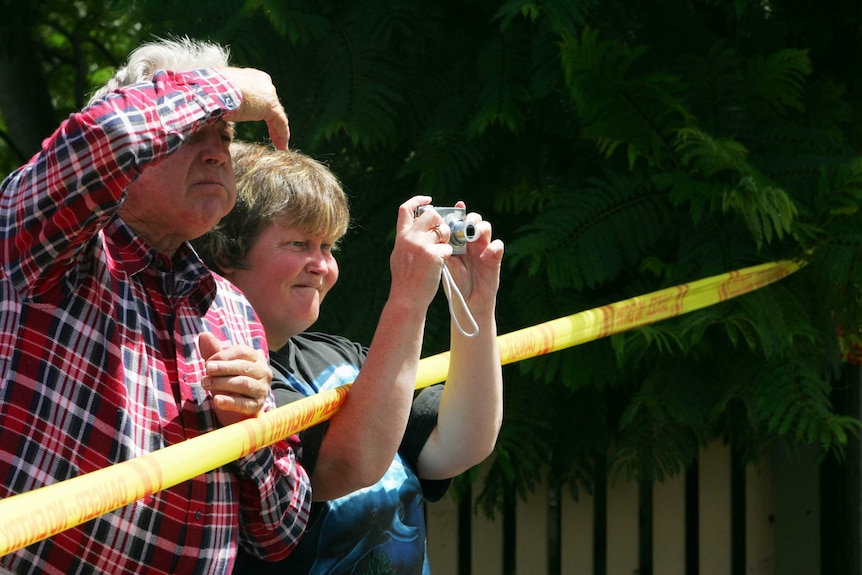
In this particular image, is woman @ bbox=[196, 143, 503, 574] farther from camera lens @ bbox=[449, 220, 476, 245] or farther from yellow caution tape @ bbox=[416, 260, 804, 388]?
yellow caution tape @ bbox=[416, 260, 804, 388]

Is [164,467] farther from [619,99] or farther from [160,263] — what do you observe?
[619,99]

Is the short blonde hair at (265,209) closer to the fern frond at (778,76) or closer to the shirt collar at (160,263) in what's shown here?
the shirt collar at (160,263)

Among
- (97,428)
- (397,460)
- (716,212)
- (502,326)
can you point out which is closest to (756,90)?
(716,212)

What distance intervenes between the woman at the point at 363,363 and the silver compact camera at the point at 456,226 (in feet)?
0.06

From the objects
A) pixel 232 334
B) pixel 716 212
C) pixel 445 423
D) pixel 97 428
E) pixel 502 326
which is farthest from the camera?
pixel 502 326

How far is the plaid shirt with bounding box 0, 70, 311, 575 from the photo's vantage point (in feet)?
4.83

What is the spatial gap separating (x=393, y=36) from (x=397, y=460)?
5.90ft

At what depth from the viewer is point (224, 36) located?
341cm

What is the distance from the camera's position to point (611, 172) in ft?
10.8

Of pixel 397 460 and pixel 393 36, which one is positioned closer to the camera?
pixel 397 460

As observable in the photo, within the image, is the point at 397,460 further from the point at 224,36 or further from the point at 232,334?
the point at 224,36

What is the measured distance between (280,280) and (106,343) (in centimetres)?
55

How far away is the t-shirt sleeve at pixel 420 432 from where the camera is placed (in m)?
2.17

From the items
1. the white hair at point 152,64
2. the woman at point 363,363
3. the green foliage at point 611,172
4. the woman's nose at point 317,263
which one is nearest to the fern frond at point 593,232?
the green foliage at point 611,172
